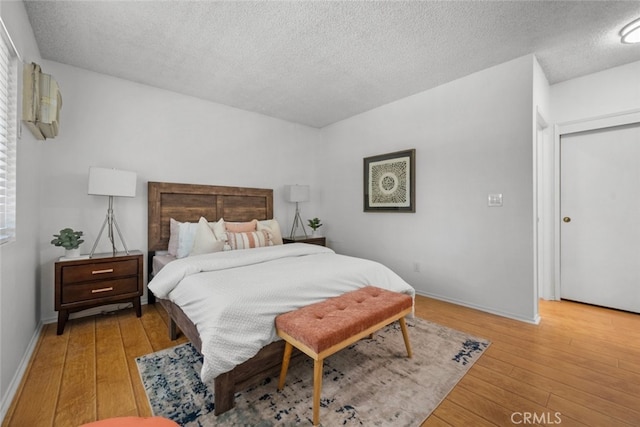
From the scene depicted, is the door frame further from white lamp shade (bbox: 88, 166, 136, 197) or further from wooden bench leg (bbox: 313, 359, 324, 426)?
white lamp shade (bbox: 88, 166, 136, 197)

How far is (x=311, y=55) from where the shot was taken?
8.55 ft

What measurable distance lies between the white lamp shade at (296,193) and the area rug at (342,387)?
2.52 m

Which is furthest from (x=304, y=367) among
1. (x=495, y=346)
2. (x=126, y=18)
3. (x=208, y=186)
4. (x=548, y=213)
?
(x=548, y=213)

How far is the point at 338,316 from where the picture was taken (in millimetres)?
1643

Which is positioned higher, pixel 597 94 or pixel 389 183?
pixel 597 94

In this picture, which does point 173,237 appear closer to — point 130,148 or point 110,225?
point 110,225

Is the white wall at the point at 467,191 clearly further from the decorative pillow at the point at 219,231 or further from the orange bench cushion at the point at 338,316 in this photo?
the decorative pillow at the point at 219,231

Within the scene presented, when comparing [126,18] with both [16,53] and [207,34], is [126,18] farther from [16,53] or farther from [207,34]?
[16,53]

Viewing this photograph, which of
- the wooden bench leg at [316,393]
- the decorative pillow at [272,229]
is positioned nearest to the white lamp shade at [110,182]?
the decorative pillow at [272,229]

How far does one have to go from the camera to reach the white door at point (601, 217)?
2.84 meters

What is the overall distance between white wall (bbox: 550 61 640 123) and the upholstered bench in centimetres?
310

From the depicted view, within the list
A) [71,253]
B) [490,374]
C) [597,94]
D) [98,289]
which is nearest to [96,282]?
[98,289]

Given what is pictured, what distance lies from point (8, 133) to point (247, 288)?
1798 millimetres

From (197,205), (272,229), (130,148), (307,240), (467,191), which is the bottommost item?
(307,240)
